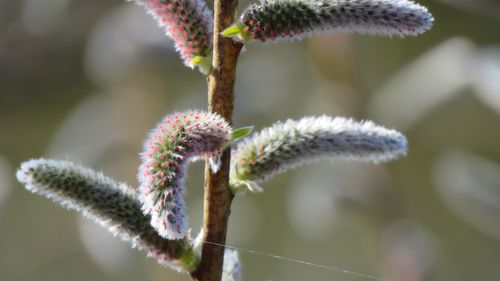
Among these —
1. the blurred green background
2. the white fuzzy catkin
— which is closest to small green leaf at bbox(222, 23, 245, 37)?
the white fuzzy catkin

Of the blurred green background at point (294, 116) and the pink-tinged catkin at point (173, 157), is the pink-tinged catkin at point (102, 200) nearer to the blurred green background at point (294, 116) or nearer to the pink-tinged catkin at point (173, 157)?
the pink-tinged catkin at point (173, 157)

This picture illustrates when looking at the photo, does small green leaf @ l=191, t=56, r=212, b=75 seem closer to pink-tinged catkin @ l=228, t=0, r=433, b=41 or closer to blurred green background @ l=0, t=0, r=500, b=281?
pink-tinged catkin @ l=228, t=0, r=433, b=41

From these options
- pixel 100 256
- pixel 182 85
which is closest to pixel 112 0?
pixel 182 85

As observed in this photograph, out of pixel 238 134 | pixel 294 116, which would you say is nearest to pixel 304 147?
pixel 238 134

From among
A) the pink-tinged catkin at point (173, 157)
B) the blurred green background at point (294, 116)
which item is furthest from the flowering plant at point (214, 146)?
the blurred green background at point (294, 116)

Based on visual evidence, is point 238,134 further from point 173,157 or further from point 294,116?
point 294,116
